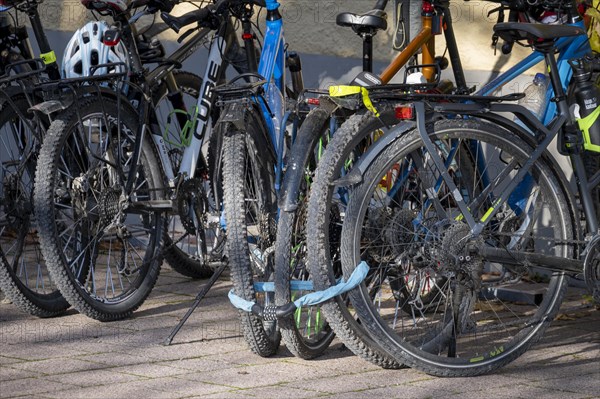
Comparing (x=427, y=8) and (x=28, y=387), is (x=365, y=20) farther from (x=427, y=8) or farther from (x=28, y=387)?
(x=28, y=387)

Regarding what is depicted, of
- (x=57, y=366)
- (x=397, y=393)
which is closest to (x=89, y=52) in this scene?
(x=57, y=366)

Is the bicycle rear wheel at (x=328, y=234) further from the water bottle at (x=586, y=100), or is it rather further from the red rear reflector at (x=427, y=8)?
the red rear reflector at (x=427, y=8)

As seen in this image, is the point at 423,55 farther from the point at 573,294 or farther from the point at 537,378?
the point at 537,378

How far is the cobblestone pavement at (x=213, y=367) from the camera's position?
14.6ft

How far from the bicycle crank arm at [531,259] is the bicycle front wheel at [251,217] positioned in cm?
85

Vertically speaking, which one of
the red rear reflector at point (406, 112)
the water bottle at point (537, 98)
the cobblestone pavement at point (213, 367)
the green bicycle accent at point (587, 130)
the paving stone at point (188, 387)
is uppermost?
the red rear reflector at point (406, 112)

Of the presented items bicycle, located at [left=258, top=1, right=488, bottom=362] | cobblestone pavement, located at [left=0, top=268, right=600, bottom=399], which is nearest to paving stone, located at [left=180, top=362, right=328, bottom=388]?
cobblestone pavement, located at [left=0, top=268, right=600, bottom=399]

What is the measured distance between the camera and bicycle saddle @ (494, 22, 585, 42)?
4.86 meters

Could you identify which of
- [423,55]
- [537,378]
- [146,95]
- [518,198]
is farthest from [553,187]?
[146,95]

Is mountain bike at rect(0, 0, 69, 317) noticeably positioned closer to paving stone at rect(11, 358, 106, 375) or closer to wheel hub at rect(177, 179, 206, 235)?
wheel hub at rect(177, 179, 206, 235)

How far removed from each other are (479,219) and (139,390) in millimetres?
1426

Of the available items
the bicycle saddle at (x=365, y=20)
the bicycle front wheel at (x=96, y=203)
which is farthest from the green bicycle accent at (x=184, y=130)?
the bicycle saddle at (x=365, y=20)

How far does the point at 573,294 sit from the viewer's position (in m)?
6.46

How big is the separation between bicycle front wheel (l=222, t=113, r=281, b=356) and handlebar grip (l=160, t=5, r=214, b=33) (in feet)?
3.31
